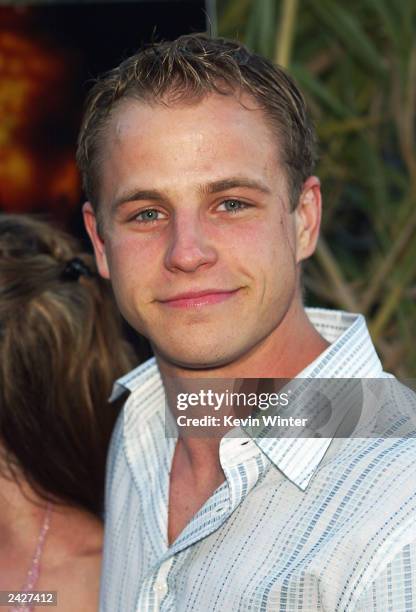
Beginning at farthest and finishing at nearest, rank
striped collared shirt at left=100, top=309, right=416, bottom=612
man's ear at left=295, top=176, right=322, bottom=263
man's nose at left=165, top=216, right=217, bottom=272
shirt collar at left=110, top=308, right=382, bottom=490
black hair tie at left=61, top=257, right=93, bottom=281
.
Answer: black hair tie at left=61, top=257, right=93, bottom=281 → man's ear at left=295, top=176, right=322, bottom=263 → man's nose at left=165, top=216, right=217, bottom=272 → shirt collar at left=110, top=308, right=382, bottom=490 → striped collared shirt at left=100, top=309, right=416, bottom=612

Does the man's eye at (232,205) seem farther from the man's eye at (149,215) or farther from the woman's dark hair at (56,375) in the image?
the woman's dark hair at (56,375)

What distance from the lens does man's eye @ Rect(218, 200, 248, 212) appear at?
1.97 meters

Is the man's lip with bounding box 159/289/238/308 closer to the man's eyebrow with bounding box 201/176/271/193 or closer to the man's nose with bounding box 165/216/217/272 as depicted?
the man's nose with bounding box 165/216/217/272

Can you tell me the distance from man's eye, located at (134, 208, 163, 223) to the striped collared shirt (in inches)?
17.1

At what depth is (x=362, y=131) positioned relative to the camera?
3768 millimetres

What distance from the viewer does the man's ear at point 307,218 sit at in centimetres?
216

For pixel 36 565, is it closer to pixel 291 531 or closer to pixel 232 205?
pixel 291 531

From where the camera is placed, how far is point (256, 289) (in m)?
1.96

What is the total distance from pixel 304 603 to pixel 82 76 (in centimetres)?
197

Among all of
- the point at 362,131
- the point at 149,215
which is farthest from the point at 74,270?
the point at 362,131

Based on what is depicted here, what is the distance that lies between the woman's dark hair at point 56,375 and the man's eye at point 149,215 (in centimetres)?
67

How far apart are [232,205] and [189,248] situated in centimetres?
14

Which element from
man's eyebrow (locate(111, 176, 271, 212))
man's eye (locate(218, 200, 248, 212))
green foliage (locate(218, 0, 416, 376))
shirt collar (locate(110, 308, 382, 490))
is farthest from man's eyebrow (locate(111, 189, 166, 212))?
green foliage (locate(218, 0, 416, 376))

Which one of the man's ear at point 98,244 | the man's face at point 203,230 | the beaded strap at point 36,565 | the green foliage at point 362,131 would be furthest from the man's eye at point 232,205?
the green foliage at point 362,131
